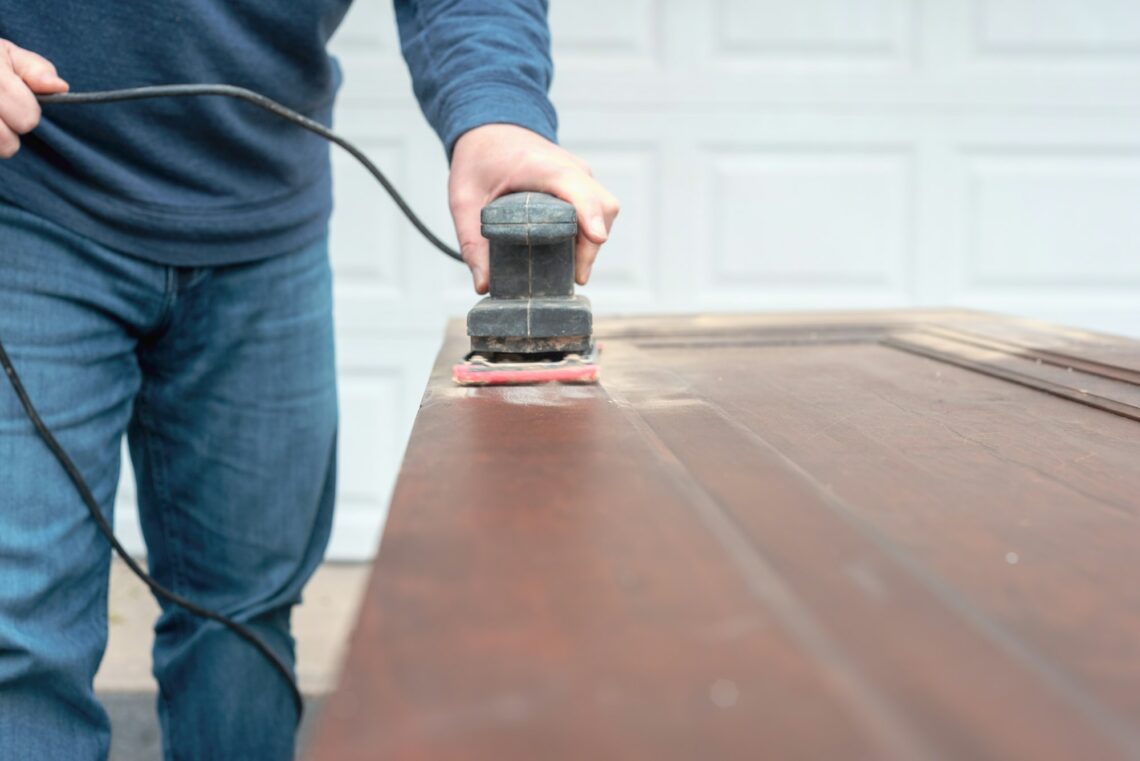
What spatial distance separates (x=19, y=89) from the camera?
859 mm

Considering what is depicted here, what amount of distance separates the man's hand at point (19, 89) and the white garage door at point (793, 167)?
1.79 metres

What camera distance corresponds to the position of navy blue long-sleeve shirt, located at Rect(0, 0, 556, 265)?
3.30 ft

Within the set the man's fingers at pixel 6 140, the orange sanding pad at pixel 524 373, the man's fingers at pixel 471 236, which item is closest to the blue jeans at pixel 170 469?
the man's fingers at pixel 6 140

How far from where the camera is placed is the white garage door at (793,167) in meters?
2.70

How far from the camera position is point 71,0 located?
3.28 ft

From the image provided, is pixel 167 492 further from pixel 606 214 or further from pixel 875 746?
pixel 875 746

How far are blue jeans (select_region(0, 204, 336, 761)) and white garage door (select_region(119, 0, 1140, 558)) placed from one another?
4.76ft

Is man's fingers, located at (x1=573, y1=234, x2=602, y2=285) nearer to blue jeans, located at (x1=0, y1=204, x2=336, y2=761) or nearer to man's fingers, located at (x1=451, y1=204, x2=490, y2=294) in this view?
man's fingers, located at (x1=451, y1=204, x2=490, y2=294)

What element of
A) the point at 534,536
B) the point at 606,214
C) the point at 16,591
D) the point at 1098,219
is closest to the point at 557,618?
the point at 534,536

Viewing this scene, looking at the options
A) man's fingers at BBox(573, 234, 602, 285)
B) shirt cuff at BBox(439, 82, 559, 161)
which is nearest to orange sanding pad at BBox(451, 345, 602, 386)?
man's fingers at BBox(573, 234, 602, 285)

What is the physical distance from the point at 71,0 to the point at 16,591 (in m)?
0.50

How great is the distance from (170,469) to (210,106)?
1.24 feet

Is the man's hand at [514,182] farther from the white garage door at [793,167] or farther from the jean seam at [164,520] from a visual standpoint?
Result: the white garage door at [793,167]

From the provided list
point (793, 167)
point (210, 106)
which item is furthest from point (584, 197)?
point (793, 167)
